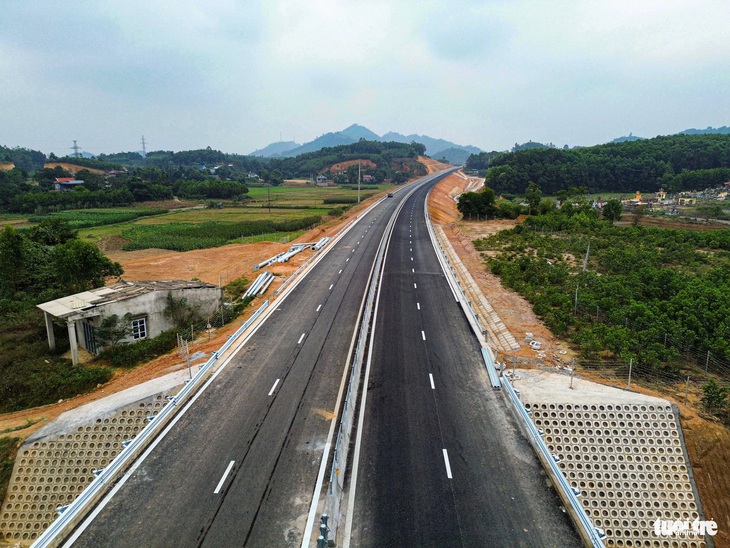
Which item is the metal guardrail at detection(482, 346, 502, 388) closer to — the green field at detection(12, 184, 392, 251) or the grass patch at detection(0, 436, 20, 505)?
the grass patch at detection(0, 436, 20, 505)

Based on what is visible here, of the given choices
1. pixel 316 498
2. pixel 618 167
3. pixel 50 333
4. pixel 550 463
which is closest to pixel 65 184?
pixel 50 333

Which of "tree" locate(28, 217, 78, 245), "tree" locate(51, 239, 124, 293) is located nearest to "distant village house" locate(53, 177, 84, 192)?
"tree" locate(28, 217, 78, 245)

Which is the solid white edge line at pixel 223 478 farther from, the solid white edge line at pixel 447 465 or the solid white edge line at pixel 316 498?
the solid white edge line at pixel 447 465

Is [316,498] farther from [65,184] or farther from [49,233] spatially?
[65,184]

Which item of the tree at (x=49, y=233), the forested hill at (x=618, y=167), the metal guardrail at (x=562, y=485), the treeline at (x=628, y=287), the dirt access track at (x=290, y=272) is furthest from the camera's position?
the forested hill at (x=618, y=167)

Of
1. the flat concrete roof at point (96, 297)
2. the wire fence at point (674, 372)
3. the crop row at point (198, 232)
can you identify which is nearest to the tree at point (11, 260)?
the flat concrete roof at point (96, 297)
